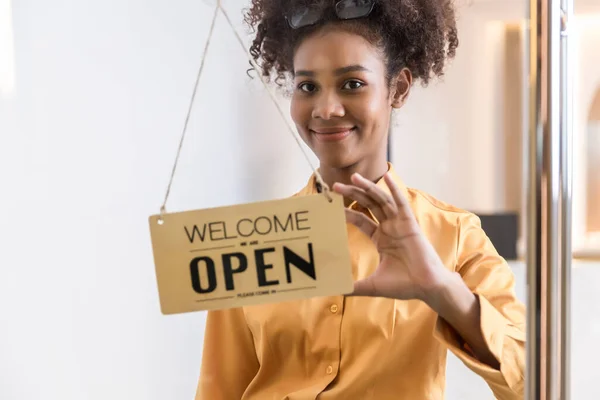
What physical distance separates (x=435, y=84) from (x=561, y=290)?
27cm

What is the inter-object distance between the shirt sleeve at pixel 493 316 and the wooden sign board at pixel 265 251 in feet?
0.61

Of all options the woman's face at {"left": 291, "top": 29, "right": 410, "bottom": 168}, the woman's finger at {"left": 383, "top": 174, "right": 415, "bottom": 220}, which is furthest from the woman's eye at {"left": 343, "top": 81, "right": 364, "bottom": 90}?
the woman's finger at {"left": 383, "top": 174, "right": 415, "bottom": 220}

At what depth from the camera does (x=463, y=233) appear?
825mm

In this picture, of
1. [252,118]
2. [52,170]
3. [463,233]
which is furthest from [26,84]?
[463,233]

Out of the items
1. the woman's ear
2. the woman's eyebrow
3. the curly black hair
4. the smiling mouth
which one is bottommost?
the smiling mouth

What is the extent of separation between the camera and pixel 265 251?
25.5 inches

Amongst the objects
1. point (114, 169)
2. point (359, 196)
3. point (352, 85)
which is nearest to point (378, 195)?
point (359, 196)

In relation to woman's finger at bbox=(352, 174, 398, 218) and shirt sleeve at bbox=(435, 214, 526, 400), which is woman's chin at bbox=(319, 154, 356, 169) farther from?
shirt sleeve at bbox=(435, 214, 526, 400)

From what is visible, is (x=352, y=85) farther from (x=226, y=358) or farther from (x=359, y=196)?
(x=226, y=358)

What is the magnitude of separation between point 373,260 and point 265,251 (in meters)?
0.14

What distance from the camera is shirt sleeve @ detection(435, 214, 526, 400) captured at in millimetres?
767

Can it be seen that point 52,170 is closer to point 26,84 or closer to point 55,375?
point 26,84

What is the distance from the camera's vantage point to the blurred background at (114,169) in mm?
781

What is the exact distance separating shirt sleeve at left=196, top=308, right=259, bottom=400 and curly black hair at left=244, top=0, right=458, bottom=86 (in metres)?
0.29
